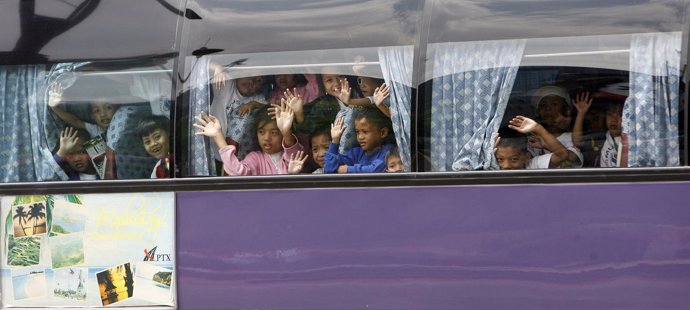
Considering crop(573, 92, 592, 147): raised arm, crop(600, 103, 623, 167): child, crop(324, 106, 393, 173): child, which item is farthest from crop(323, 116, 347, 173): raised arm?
crop(600, 103, 623, 167): child

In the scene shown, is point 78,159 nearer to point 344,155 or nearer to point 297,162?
point 297,162

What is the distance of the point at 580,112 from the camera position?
5980 millimetres

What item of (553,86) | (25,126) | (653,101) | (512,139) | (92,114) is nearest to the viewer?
(653,101)

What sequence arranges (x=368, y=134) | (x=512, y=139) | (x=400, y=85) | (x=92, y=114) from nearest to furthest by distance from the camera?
(x=512, y=139) < (x=400, y=85) < (x=368, y=134) < (x=92, y=114)

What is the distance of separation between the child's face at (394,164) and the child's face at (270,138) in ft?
2.17

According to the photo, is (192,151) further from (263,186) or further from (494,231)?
(494,231)

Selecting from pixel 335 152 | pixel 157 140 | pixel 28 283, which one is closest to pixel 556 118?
pixel 335 152

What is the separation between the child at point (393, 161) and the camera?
6.25 metres

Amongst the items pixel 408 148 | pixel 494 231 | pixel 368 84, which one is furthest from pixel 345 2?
pixel 494 231

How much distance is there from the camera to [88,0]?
677 centimetres

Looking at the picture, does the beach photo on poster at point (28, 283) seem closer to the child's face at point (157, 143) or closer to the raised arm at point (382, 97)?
the child's face at point (157, 143)

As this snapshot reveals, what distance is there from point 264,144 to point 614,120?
200 centimetres

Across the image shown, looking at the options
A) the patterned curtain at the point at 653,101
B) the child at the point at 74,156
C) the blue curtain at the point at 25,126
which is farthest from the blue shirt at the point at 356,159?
the blue curtain at the point at 25,126

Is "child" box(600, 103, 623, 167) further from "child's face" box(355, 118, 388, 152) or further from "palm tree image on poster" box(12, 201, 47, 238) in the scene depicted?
"palm tree image on poster" box(12, 201, 47, 238)
